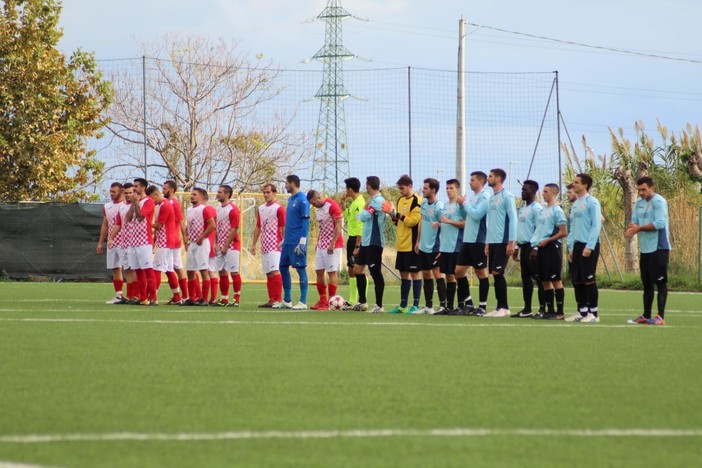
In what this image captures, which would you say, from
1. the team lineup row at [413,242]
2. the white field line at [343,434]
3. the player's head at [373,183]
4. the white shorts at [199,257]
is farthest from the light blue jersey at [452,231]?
the white field line at [343,434]

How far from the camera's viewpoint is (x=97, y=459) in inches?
198

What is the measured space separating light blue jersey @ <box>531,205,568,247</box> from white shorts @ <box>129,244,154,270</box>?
20.1ft

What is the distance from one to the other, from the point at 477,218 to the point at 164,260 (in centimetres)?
520

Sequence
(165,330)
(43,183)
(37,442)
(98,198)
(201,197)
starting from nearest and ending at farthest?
(37,442) < (165,330) < (201,197) < (43,183) < (98,198)

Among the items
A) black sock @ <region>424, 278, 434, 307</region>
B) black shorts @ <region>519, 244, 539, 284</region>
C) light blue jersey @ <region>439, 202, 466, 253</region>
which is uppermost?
light blue jersey @ <region>439, 202, 466, 253</region>

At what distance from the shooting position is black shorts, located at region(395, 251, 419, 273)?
17.0 meters

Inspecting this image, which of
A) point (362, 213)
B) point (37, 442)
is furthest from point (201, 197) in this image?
point (37, 442)

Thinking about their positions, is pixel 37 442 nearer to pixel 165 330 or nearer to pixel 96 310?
pixel 165 330

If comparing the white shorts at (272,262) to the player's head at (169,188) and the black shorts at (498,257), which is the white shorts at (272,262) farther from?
the black shorts at (498,257)

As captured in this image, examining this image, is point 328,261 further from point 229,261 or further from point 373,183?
point 229,261

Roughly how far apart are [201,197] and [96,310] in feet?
10.3

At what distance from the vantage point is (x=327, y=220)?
17.5 m

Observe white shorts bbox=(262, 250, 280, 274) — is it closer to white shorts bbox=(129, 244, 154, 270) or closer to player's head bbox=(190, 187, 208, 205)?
player's head bbox=(190, 187, 208, 205)

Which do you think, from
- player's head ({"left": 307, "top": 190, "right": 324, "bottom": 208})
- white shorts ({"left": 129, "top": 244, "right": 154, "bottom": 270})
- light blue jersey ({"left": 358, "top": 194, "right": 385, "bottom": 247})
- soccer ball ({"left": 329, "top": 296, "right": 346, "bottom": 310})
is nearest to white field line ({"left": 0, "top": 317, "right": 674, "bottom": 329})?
light blue jersey ({"left": 358, "top": 194, "right": 385, "bottom": 247})
